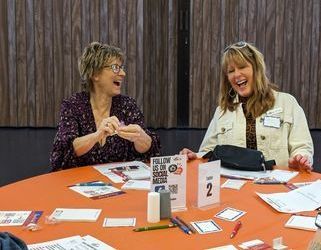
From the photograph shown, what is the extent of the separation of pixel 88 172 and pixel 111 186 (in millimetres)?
323

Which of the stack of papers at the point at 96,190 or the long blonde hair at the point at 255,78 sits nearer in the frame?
the stack of papers at the point at 96,190

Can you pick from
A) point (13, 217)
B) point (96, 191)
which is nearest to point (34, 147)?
point (96, 191)

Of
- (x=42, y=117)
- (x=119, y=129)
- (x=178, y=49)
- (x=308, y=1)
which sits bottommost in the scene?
(x=42, y=117)

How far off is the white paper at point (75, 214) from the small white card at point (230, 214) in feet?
1.57

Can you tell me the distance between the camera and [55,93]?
7629mm

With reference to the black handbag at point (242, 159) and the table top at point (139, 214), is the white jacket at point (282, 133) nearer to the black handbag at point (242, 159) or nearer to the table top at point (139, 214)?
the black handbag at point (242, 159)

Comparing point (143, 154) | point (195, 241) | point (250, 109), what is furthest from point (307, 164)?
point (195, 241)

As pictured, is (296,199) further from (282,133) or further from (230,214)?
(282,133)

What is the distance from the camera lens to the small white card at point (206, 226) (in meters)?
1.70

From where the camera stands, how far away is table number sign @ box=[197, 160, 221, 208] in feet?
6.27

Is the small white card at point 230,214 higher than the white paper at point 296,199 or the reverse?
the reverse

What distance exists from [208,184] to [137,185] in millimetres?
463

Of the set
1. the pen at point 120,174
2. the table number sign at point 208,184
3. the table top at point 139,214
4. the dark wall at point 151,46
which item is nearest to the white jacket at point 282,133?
the table top at point 139,214

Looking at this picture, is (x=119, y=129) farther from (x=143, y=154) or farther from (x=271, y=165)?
(x=271, y=165)
